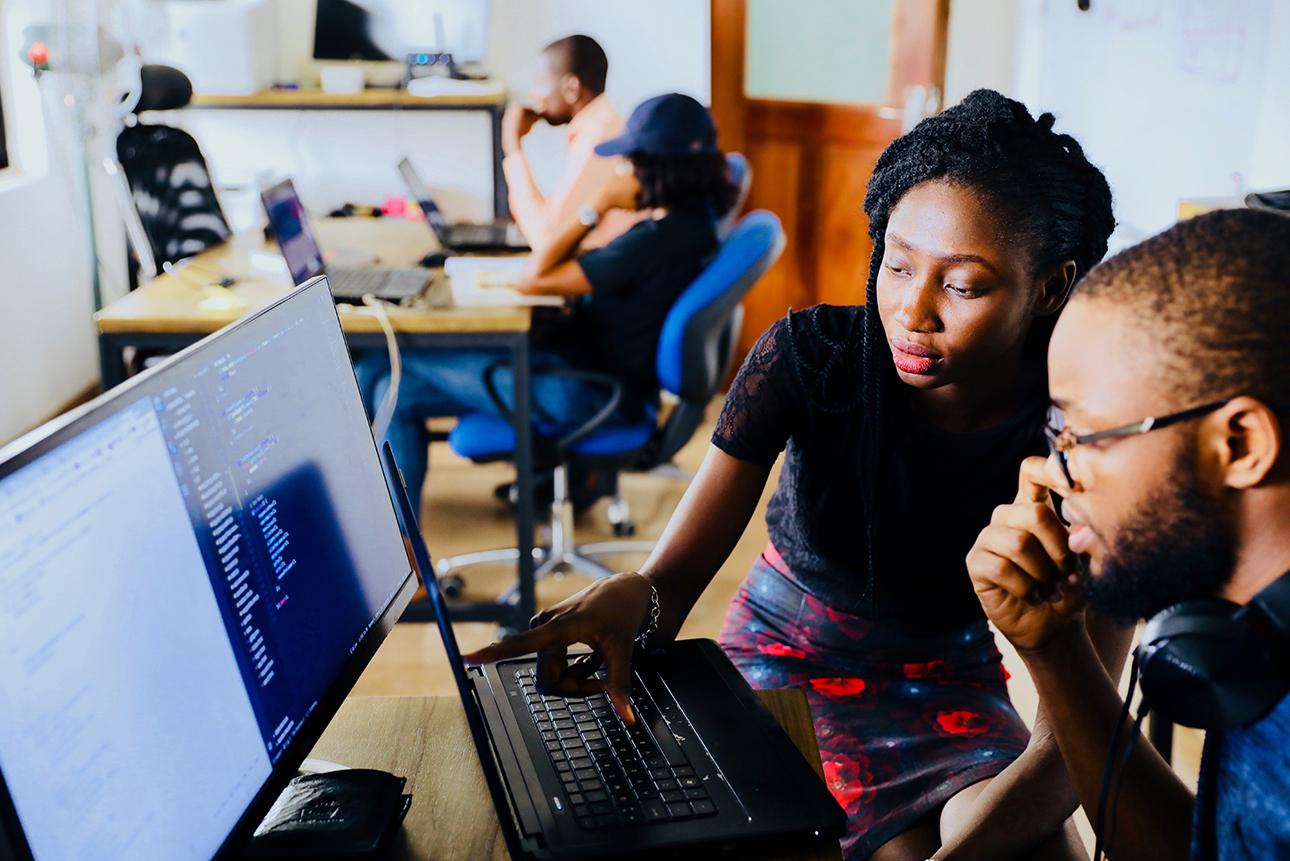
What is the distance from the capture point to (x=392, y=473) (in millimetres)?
1020

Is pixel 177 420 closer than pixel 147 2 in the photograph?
Yes

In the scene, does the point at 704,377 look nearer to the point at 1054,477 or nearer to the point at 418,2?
the point at 1054,477

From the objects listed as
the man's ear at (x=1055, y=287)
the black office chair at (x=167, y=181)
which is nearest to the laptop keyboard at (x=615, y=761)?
the man's ear at (x=1055, y=287)

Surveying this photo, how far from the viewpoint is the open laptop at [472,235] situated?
3270 mm

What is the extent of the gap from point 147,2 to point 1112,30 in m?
3.15

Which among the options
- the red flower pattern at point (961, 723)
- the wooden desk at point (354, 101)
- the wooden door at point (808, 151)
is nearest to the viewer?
the red flower pattern at point (961, 723)

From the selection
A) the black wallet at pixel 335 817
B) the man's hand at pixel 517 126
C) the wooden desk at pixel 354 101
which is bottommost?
the black wallet at pixel 335 817

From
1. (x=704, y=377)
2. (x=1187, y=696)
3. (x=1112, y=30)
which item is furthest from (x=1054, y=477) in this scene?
(x=1112, y=30)

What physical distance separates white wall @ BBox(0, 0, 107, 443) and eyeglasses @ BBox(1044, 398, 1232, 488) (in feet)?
11.3

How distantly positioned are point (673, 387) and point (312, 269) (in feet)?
2.70

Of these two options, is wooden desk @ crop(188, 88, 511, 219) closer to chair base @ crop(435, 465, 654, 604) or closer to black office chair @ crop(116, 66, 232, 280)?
black office chair @ crop(116, 66, 232, 280)

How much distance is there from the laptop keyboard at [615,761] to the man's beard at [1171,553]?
0.33 metres

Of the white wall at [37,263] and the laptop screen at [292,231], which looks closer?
the laptop screen at [292,231]

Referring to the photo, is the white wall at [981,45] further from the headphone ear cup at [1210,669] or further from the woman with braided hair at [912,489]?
the headphone ear cup at [1210,669]
